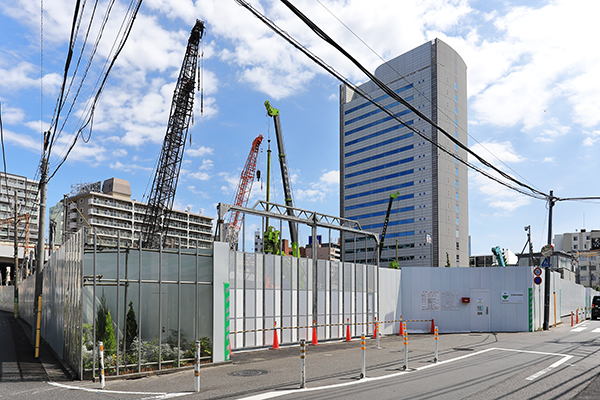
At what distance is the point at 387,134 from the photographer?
11875cm

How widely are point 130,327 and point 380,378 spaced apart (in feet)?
24.5

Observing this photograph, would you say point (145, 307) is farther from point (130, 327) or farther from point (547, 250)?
point (547, 250)

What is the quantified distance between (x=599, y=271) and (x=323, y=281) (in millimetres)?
116502

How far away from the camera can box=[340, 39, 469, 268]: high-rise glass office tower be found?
10612 cm

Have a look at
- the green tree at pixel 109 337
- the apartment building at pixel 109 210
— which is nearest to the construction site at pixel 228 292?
the green tree at pixel 109 337

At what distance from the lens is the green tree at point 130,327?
13812mm

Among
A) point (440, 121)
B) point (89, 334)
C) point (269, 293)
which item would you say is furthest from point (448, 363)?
point (440, 121)

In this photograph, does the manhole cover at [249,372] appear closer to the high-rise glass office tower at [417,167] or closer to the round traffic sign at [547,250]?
the round traffic sign at [547,250]

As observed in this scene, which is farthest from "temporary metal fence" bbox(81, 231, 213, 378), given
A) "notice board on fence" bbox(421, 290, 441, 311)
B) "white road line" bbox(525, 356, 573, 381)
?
"notice board on fence" bbox(421, 290, 441, 311)

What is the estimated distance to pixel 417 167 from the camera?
111 m

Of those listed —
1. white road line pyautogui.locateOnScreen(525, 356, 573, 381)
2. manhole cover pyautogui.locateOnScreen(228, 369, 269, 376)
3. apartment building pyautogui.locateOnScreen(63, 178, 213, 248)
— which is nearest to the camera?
white road line pyautogui.locateOnScreen(525, 356, 573, 381)

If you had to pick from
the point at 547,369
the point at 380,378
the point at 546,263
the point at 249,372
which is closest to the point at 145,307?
the point at 249,372

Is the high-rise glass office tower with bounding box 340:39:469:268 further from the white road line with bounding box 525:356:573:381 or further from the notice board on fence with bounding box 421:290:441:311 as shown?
the white road line with bounding box 525:356:573:381

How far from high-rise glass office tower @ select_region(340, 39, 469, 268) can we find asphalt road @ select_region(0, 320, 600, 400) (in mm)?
82492
